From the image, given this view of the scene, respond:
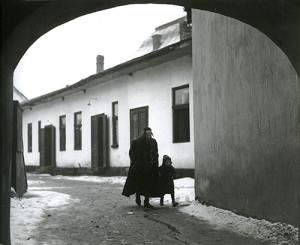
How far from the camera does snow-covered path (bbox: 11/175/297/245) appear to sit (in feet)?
21.6

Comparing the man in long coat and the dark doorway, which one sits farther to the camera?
the dark doorway

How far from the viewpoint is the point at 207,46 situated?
982 centimetres

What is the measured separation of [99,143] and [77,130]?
3162 millimetres

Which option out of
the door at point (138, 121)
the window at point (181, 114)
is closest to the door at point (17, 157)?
the window at point (181, 114)

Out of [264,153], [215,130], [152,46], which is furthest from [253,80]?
[152,46]

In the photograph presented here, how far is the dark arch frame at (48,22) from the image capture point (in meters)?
5.09

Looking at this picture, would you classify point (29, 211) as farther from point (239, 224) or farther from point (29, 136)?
point (29, 136)

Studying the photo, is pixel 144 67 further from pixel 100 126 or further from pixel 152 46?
pixel 152 46

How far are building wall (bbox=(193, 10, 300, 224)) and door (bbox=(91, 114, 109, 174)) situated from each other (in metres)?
10.1

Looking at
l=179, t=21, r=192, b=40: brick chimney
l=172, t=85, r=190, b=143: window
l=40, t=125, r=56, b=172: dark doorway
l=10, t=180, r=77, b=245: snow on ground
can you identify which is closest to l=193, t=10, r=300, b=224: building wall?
l=10, t=180, r=77, b=245: snow on ground

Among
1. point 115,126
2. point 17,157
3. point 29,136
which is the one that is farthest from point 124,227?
point 29,136

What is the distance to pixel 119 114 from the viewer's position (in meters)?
19.3

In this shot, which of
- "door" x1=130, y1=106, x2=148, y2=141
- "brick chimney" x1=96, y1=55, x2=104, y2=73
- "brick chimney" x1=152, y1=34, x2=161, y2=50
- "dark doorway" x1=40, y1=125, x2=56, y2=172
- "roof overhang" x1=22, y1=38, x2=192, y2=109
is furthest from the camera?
"brick chimney" x1=96, y1=55, x2=104, y2=73

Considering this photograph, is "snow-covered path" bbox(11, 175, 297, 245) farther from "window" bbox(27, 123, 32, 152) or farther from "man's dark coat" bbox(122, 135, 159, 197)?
"window" bbox(27, 123, 32, 152)
